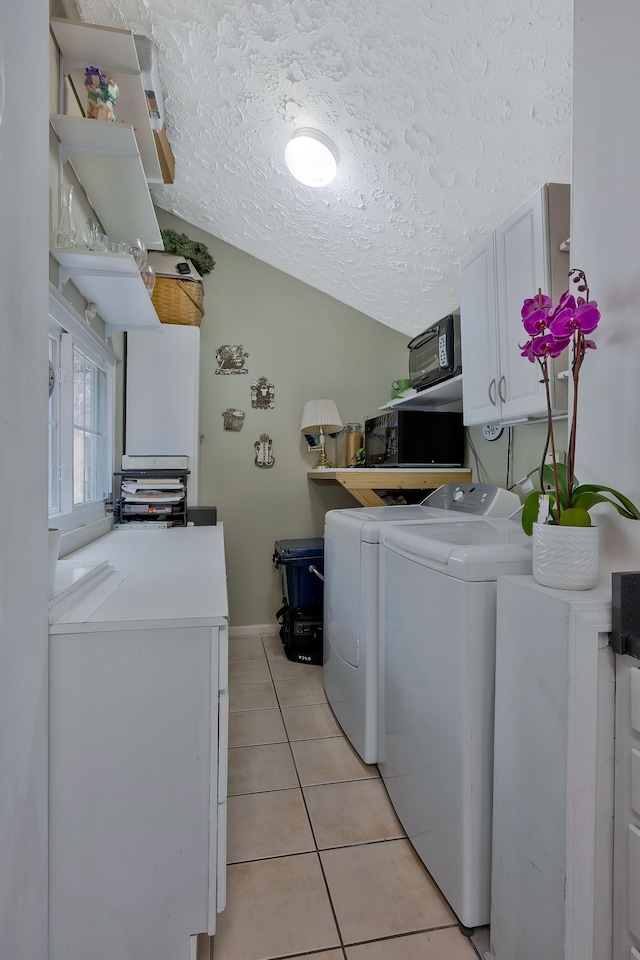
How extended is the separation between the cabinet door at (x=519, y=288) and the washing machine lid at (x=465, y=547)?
0.44m

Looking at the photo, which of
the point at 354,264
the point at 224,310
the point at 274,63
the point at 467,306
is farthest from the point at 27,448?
the point at 224,310

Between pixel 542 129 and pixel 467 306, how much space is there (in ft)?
2.01

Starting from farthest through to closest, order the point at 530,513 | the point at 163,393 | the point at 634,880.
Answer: the point at 163,393 → the point at 530,513 → the point at 634,880

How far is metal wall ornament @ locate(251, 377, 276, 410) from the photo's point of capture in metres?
3.31

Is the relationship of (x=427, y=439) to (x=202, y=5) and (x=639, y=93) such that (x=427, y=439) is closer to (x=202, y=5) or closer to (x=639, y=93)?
(x=639, y=93)

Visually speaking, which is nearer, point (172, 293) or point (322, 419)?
point (172, 293)

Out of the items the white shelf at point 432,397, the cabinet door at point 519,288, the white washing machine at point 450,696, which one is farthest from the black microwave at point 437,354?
the white washing machine at point 450,696

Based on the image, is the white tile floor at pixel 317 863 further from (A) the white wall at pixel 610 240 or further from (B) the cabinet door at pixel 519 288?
(B) the cabinet door at pixel 519 288

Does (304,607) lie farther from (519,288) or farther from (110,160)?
(110,160)

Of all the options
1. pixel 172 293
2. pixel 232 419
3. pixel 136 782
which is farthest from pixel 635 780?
pixel 172 293

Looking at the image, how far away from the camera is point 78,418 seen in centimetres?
210

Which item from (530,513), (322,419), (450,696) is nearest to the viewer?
(530,513)

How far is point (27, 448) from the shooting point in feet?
2.86

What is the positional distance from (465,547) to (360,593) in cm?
70
